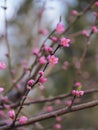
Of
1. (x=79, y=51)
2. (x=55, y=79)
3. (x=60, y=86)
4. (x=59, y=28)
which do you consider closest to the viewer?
(x=59, y=28)

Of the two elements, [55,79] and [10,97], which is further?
[55,79]

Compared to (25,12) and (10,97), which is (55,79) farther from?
(10,97)

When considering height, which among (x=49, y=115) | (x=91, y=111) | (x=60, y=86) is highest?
(x=49, y=115)

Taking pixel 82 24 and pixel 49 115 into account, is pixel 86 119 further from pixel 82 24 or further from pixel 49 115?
pixel 49 115

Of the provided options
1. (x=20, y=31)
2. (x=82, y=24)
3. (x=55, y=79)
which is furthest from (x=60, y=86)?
(x=20, y=31)

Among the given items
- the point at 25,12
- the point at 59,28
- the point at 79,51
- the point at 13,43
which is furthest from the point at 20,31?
the point at 59,28

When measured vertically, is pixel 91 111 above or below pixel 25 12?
below

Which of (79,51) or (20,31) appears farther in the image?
(79,51)

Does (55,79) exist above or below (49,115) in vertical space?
below

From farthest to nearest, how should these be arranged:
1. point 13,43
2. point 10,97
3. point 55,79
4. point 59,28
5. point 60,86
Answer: point 55,79
point 60,86
point 13,43
point 10,97
point 59,28
